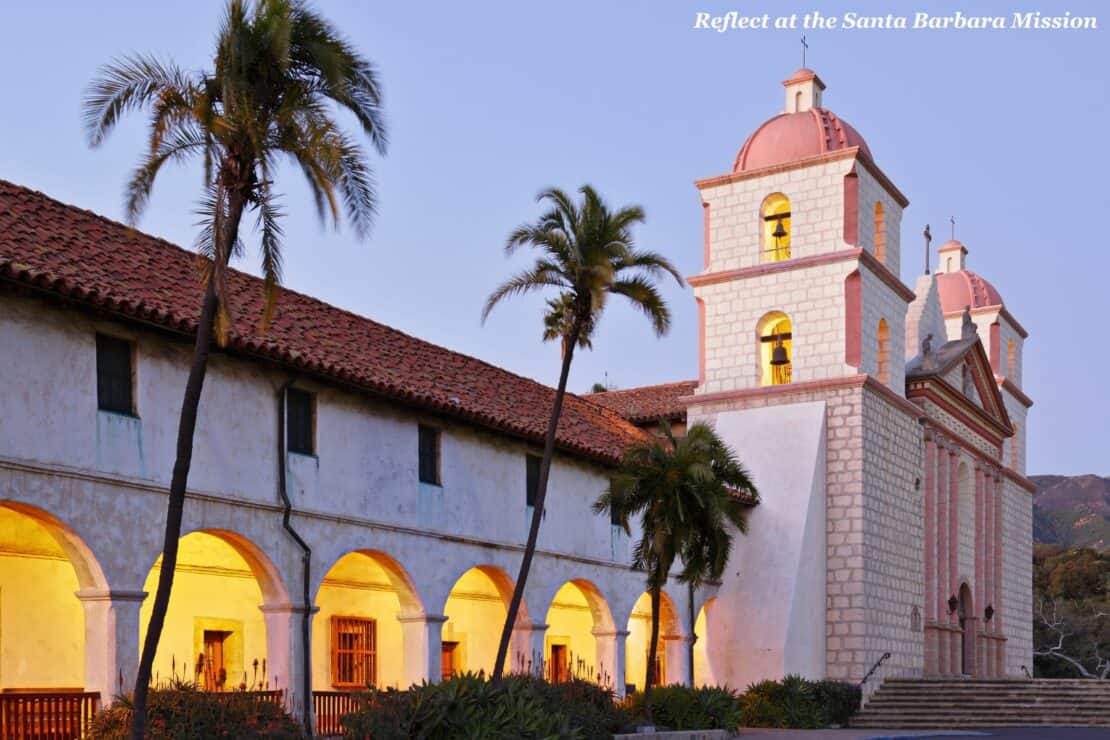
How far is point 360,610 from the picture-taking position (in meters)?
23.5

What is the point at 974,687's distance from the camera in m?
31.0

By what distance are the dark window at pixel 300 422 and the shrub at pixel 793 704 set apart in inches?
495

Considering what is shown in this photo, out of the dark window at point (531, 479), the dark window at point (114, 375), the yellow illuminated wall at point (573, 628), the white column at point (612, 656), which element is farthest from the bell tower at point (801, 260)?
the dark window at point (114, 375)

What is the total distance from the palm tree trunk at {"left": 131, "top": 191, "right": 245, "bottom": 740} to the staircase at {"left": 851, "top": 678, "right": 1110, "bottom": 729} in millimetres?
20010

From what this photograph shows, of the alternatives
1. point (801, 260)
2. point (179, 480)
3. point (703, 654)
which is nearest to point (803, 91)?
point (801, 260)

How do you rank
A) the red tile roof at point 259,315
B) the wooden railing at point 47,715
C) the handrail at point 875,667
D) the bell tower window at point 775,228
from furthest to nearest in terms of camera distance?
the bell tower window at point 775,228, the handrail at point 875,667, the red tile roof at point 259,315, the wooden railing at point 47,715

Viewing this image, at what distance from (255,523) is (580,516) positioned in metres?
9.41

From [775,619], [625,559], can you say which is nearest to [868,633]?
[775,619]

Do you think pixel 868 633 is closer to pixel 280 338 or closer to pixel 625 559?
pixel 625 559

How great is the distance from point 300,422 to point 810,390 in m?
15.4

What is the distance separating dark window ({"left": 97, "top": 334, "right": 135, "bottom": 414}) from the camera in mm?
16344

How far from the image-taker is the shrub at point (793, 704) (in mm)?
28438

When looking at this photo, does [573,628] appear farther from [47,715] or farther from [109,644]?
[47,715]

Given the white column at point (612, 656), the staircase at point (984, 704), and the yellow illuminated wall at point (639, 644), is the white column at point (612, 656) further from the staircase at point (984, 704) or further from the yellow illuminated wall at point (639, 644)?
the staircase at point (984, 704)
